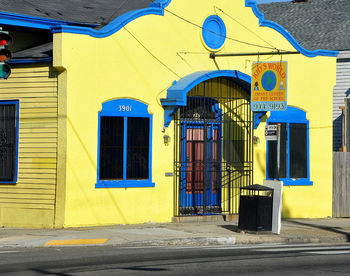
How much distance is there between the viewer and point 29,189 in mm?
18328

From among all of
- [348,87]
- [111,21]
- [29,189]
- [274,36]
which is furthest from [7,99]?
[348,87]

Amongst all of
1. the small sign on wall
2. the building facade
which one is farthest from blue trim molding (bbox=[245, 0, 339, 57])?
the small sign on wall

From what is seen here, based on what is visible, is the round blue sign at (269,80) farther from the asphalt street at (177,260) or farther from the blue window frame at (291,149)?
the asphalt street at (177,260)

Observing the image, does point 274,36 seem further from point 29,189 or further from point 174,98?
point 29,189

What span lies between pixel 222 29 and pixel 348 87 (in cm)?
1047

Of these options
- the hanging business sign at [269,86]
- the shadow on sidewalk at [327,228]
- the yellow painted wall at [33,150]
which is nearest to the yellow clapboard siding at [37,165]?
the yellow painted wall at [33,150]

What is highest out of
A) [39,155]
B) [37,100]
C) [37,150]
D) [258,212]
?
[37,100]

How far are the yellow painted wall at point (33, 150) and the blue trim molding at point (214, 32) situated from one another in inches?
189

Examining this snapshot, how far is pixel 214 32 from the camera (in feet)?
67.9

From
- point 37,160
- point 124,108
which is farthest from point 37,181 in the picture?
point 124,108

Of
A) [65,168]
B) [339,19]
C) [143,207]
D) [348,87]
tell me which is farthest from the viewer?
[339,19]

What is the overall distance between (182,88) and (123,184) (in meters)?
3.00

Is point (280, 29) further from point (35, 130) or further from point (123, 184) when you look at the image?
point (35, 130)

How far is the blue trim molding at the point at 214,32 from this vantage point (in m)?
20.5
